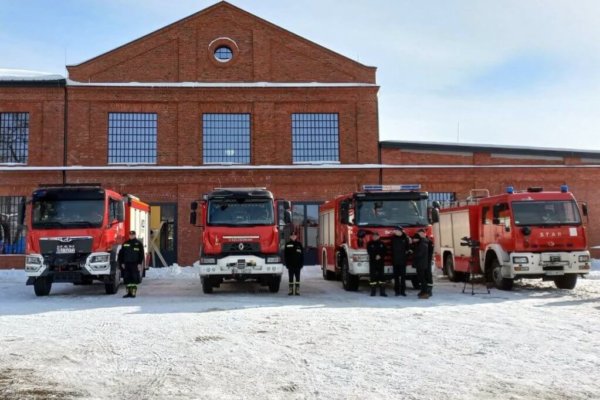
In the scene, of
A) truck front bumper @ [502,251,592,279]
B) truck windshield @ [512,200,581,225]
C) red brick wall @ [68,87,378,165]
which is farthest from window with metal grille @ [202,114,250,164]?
truck front bumper @ [502,251,592,279]

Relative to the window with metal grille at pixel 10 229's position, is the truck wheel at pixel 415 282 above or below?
below

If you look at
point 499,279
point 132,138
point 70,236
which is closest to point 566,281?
point 499,279

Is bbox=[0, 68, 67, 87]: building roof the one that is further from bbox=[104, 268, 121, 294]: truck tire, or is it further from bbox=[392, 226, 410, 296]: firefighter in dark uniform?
bbox=[392, 226, 410, 296]: firefighter in dark uniform

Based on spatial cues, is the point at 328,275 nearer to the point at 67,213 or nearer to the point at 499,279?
the point at 499,279

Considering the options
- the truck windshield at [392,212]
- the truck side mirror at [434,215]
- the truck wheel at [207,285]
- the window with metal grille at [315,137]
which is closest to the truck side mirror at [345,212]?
the truck windshield at [392,212]

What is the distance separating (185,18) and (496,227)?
18.8 metres

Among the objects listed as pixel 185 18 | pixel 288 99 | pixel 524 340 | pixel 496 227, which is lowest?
pixel 524 340

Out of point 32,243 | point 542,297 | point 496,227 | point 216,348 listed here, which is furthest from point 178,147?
point 216,348

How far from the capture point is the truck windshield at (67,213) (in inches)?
544

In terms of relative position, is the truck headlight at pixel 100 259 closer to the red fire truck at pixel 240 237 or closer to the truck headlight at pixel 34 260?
the truck headlight at pixel 34 260

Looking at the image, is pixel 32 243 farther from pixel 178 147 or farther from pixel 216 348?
pixel 178 147

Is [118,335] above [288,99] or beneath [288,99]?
beneath

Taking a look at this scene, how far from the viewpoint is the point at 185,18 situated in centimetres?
2684

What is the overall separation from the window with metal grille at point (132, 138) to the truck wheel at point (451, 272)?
47.8 ft
